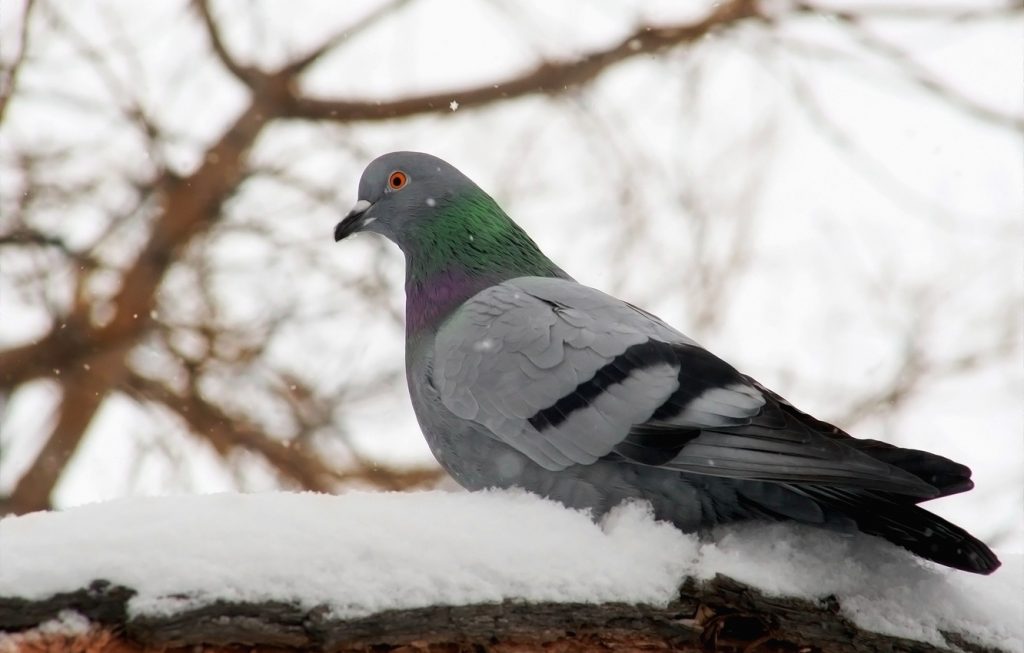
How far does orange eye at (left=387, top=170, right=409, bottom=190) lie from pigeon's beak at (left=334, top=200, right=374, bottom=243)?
113 millimetres

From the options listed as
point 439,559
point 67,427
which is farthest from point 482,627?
point 67,427

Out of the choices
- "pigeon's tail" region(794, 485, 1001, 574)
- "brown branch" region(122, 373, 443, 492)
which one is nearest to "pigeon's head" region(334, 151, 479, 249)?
"pigeon's tail" region(794, 485, 1001, 574)

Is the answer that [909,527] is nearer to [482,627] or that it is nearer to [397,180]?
[482,627]

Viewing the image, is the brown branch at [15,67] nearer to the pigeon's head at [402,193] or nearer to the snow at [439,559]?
the pigeon's head at [402,193]

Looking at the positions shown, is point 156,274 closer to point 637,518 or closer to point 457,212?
point 457,212

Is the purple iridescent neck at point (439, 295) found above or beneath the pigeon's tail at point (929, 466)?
above

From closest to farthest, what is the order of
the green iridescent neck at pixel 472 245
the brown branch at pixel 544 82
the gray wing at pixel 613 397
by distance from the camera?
the gray wing at pixel 613 397 → the green iridescent neck at pixel 472 245 → the brown branch at pixel 544 82

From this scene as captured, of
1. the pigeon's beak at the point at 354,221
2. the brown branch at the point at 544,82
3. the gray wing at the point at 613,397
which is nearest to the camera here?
the gray wing at the point at 613,397

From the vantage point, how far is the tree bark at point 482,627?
2018mm

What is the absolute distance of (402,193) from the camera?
393cm

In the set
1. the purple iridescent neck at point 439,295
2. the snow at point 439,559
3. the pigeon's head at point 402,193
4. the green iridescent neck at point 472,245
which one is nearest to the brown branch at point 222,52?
the pigeon's head at point 402,193

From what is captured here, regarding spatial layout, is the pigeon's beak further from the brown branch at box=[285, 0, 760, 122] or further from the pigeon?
the brown branch at box=[285, 0, 760, 122]

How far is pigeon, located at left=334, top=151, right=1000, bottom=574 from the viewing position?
256cm

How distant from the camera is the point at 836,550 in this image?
2.66 meters
